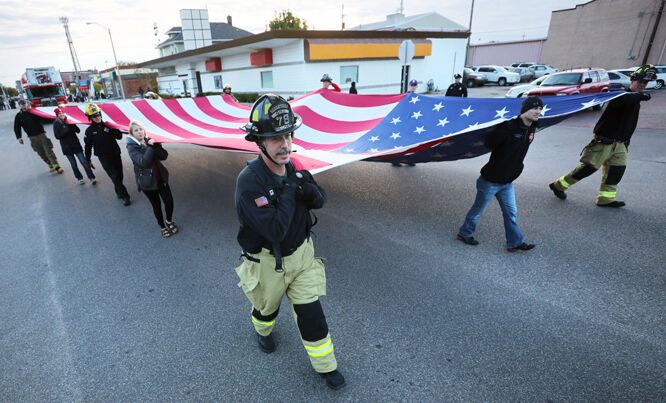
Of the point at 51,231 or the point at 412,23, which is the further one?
the point at 412,23

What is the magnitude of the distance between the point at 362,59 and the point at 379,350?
2163cm

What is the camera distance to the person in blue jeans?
358 centimetres

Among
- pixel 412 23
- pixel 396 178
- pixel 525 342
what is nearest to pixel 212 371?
pixel 525 342

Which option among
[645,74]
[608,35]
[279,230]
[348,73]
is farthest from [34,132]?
[608,35]

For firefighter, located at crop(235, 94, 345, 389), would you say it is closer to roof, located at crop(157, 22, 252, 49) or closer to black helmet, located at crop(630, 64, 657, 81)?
black helmet, located at crop(630, 64, 657, 81)

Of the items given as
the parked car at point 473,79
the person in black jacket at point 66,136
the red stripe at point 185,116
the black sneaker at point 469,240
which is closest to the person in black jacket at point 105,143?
the person in black jacket at point 66,136

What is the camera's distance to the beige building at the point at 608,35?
85.1 ft

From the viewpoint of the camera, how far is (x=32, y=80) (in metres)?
27.0

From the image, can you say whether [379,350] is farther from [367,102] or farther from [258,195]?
[367,102]

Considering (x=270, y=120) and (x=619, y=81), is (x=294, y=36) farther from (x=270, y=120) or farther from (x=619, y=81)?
(x=270, y=120)

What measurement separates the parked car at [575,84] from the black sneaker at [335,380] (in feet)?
48.1

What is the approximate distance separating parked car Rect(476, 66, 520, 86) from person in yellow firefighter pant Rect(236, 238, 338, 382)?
29.6 meters

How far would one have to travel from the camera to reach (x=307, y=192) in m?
1.98

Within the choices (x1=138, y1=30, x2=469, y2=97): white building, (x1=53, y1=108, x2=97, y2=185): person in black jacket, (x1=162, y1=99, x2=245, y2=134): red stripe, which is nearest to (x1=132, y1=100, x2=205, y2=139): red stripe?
(x1=162, y1=99, x2=245, y2=134): red stripe
